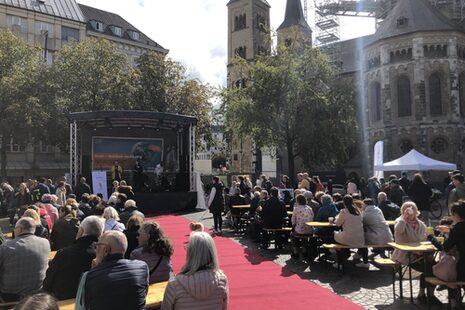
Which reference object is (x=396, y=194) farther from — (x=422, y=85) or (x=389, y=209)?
(x=422, y=85)

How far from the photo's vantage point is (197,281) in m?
3.46

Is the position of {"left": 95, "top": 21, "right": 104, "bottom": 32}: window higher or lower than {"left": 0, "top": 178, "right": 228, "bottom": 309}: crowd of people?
higher

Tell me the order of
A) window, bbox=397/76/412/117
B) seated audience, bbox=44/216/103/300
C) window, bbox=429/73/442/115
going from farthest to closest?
window, bbox=397/76/412/117
window, bbox=429/73/442/115
seated audience, bbox=44/216/103/300

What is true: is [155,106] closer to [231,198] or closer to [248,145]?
[231,198]

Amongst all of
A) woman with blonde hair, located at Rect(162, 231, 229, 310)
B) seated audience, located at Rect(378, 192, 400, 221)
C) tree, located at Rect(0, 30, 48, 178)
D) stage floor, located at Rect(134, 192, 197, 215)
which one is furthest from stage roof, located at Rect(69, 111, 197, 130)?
woman with blonde hair, located at Rect(162, 231, 229, 310)

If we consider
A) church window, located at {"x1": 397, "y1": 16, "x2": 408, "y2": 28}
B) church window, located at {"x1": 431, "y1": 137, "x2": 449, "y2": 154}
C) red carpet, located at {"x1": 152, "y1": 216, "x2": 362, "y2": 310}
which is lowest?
red carpet, located at {"x1": 152, "y1": 216, "x2": 362, "y2": 310}

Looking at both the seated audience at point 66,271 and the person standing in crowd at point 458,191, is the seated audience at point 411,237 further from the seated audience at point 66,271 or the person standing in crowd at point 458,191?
the seated audience at point 66,271

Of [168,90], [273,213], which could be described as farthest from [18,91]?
[273,213]

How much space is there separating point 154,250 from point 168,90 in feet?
98.7

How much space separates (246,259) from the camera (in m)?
9.71

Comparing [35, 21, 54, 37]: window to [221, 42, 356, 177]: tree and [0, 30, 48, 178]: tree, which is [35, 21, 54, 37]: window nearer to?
[0, 30, 48, 178]: tree

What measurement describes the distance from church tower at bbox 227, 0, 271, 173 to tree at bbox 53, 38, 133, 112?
2479 cm

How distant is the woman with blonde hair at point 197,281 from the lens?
3459 mm

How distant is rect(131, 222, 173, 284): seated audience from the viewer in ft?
15.8
